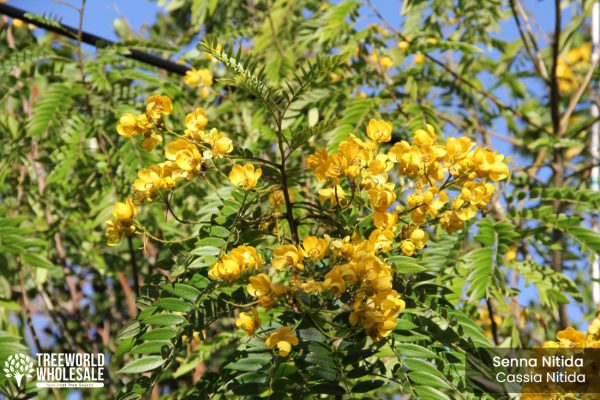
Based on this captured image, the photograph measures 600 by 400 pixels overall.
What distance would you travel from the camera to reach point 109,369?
2783mm

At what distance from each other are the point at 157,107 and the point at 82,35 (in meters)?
1.31

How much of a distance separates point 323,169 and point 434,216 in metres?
0.23

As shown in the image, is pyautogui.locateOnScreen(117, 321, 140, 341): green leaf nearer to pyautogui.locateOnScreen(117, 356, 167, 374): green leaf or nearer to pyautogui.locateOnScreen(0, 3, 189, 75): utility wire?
pyautogui.locateOnScreen(117, 356, 167, 374): green leaf

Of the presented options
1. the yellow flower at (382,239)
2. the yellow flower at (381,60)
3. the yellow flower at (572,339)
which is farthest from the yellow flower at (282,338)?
the yellow flower at (381,60)

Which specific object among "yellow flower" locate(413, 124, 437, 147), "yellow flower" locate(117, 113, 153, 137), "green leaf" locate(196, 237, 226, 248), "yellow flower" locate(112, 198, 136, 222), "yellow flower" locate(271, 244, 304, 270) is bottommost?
"yellow flower" locate(271, 244, 304, 270)

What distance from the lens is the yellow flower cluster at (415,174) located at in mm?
1314

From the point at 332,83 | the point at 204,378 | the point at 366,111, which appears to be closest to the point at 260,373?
the point at 204,378

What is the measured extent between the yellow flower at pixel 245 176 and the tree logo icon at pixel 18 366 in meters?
0.73

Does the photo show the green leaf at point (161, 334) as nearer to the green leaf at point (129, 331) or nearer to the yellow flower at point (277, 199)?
the green leaf at point (129, 331)

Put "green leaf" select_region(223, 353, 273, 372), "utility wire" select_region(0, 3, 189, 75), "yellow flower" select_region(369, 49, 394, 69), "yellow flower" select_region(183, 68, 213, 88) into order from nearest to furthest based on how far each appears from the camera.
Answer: "green leaf" select_region(223, 353, 273, 372) → "utility wire" select_region(0, 3, 189, 75) → "yellow flower" select_region(183, 68, 213, 88) → "yellow flower" select_region(369, 49, 394, 69)

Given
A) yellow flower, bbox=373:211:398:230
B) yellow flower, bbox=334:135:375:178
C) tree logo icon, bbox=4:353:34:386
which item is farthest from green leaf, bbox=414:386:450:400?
tree logo icon, bbox=4:353:34:386

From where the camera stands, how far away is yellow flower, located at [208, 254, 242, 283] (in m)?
1.20

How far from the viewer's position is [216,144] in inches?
51.8

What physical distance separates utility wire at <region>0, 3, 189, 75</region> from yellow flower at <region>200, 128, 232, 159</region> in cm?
122
